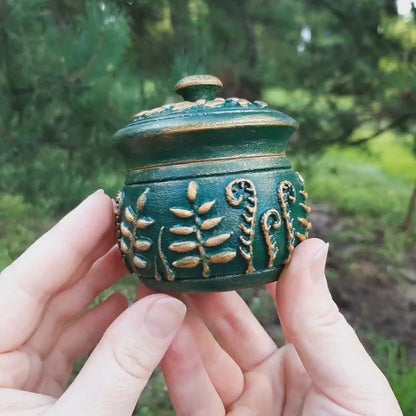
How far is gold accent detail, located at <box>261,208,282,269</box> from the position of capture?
4.44ft

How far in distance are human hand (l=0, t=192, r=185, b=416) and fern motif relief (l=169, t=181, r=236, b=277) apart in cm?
14

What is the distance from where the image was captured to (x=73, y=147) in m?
2.40

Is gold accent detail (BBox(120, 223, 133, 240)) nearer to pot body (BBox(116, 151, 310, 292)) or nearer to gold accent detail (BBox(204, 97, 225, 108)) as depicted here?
pot body (BBox(116, 151, 310, 292))

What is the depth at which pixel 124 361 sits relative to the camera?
1.28 meters

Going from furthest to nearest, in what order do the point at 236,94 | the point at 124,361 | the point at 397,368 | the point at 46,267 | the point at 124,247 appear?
the point at 236,94 < the point at 397,368 < the point at 46,267 < the point at 124,247 < the point at 124,361

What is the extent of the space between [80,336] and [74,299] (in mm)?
149

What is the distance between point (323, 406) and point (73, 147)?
5.40ft

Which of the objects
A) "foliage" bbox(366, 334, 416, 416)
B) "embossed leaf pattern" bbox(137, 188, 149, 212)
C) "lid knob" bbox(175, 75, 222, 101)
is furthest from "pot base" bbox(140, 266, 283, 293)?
"foliage" bbox(366, 334, 416, 416)

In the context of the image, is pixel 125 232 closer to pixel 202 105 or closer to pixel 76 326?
pixel 202 105

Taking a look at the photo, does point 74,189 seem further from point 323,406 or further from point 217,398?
point 323,406

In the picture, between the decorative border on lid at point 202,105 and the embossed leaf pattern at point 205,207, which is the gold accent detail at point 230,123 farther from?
the embossed leaf pattern at point 205,207

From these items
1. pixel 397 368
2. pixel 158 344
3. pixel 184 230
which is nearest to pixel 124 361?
pixel 158 344

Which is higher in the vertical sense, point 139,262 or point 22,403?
point 139,262

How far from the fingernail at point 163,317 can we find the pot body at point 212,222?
0.20 ft
